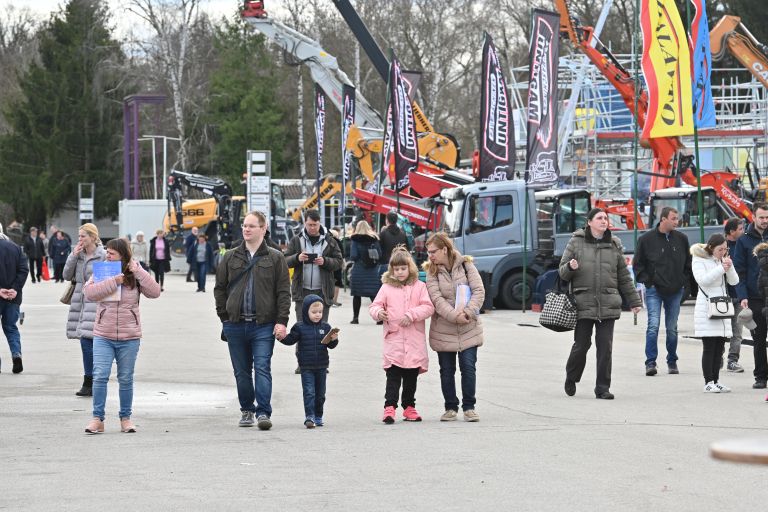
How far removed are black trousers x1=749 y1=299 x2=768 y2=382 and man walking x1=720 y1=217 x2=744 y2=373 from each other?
208 millimetres

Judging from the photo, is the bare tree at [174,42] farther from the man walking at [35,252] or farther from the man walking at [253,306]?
the man walking at [253,306]

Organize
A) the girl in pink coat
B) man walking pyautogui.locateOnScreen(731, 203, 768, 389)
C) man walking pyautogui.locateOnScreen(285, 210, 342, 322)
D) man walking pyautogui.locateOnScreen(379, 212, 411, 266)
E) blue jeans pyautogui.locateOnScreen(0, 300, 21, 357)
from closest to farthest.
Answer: the girl in pink coat
man walking pyautogui.locateOnScreen(731, 203, 768, 389)
man walking pyautogui.locateOnScreen(285, 210, 342, 322)
blue jeans pyautogui.locateOnScreen(0, 300, 21, 357)
man walking pyautogui.locateOnScreen(379, 212, 411, 266)

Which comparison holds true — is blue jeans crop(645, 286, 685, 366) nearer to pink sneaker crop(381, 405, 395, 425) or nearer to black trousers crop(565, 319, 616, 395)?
black trousers crop(565, 319, 616, 395)

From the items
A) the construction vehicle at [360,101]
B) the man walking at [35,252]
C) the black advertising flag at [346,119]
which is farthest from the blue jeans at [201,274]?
the man walking at [35,252]

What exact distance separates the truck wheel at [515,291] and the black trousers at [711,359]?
13.3 metres

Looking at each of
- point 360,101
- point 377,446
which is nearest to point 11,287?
point 377,446

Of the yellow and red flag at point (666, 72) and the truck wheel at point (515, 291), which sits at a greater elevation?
the yellow and red flag at point (666, 72)

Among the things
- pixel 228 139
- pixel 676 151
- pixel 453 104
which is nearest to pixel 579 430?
pixel 676 151

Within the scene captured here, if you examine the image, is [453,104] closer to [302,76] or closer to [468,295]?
[302,76]

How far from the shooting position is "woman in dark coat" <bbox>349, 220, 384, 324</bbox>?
2264 centimetres

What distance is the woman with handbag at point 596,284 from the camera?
13055 mm

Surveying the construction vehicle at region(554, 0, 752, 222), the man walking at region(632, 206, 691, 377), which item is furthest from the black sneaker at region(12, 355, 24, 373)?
the construction vehicle at region(554, 0, 752, 222)

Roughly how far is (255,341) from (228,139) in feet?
200

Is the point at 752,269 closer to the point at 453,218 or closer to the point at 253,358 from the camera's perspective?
the point at 253,358
